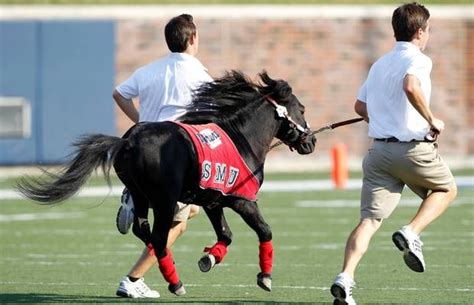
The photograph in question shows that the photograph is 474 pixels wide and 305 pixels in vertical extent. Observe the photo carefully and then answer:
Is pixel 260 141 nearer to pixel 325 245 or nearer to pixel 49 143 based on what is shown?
pixel 325 245

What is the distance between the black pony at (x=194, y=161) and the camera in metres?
9.66

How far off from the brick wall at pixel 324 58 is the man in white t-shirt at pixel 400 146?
66.4 ft

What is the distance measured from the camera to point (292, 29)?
3044 cm

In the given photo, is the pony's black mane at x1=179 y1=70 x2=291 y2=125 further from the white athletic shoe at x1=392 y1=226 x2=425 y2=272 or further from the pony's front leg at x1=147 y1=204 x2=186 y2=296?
the white athletic shoe at x1=392 y1=226 x2=425 y2=272

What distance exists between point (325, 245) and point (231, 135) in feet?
16.0

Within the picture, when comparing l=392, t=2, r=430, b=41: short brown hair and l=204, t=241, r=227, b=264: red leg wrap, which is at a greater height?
l=392, t=2, r=430, b=41: short brown hair

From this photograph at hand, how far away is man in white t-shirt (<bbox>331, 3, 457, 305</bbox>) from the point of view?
935cm

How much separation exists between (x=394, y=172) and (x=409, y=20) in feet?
3.69

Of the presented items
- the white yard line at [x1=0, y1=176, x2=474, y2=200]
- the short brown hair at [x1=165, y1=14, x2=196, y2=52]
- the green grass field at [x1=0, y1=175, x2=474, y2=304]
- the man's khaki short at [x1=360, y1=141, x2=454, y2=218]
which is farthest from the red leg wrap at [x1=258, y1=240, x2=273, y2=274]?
the white yard line at [x1=0, y1=176, x2=474, y2=200]

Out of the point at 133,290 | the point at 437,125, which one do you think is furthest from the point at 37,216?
the point at 437,125

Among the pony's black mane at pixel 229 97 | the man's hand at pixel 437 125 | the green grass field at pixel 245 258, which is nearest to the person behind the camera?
the man's hand at pixel 437 125

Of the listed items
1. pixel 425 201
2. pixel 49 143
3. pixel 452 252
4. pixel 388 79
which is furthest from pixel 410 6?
pixel 49 143

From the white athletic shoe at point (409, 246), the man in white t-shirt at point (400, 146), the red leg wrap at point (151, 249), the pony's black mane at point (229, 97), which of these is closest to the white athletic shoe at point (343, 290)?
the man in white t-shirt at point (400, 146)

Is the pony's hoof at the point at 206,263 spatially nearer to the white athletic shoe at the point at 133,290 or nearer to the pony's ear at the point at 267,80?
the white athletic shoe at the point at 133,290
